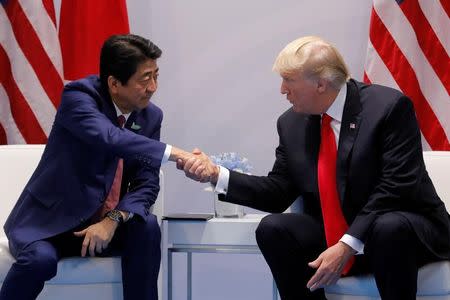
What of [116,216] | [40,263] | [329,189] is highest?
[329,189]

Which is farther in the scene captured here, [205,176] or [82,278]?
[205,176]

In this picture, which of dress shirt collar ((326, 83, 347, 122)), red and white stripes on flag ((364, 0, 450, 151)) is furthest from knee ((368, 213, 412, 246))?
red and white stripes on flag ((364, 0, 450, 151))

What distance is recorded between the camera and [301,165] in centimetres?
275

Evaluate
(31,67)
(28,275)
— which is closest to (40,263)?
(28,275)

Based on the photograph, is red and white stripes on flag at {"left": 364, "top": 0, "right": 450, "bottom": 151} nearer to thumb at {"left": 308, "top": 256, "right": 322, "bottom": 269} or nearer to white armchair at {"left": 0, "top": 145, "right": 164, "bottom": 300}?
thumb at {"left": 308, "top": 256, "right": 322, "bottom": 269}

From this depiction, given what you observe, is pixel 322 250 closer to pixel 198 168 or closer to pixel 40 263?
Answer: pixel 198 168

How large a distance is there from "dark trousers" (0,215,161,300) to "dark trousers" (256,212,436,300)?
41 cm

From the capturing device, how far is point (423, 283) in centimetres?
246

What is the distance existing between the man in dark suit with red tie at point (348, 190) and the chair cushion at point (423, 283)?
4cm

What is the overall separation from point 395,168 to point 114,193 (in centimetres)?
106

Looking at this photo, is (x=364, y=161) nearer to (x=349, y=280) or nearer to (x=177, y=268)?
(x=349, y=280)

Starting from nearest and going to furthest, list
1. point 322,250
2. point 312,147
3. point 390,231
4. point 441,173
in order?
point 390,231
point 322,250
point 312,147
point 441,173

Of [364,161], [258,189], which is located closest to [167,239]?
[258,189]

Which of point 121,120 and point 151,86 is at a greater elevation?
point 151,86
